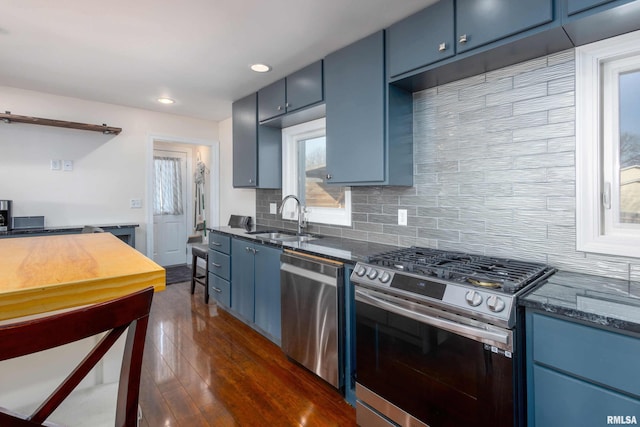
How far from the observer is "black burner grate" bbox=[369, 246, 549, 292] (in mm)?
1343

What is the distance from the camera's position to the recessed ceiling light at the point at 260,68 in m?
2.77

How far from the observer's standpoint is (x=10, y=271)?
3.35 ft

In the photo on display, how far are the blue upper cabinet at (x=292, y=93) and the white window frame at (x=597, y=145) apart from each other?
1634 millimetres

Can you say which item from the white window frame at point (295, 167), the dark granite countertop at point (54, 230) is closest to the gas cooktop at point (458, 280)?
the white window frame at point (295, 167)

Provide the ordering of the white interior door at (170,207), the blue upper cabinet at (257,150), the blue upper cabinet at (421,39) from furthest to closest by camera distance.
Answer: the white interior door at (170,207) → the blue upper cabinet at (257,150) → the blue upper cabinet at (421,39)

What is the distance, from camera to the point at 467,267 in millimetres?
1579

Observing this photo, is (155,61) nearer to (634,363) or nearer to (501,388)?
(501,388)

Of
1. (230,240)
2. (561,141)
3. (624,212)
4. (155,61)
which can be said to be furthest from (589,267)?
(155,61)

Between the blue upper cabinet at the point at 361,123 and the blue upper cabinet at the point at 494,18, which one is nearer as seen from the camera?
the blue upper cabinet at the point at 494,18

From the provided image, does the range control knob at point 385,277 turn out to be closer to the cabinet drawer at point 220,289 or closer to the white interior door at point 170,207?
the cabinet drawer at point 220,289

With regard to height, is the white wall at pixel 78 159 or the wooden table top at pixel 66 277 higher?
the white wall at pixel 78 159

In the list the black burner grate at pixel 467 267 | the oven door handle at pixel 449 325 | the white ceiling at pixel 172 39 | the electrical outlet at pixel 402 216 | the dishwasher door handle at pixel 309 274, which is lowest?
the oven door handle at pixel 449 325

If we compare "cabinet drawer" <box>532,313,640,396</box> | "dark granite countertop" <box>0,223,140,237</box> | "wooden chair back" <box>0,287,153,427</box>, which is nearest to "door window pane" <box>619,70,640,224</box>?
"cabinet drawer" <box>532,313,640,396</box>

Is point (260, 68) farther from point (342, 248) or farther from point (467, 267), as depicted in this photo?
point (467, 267)
